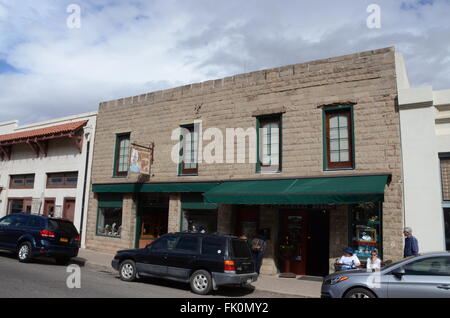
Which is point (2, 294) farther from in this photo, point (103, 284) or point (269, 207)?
point (269, 207)

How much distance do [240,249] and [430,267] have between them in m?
4.59

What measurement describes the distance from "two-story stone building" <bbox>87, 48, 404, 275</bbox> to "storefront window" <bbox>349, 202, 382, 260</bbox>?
30mm

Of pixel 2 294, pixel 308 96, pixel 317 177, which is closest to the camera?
pixel 2 294

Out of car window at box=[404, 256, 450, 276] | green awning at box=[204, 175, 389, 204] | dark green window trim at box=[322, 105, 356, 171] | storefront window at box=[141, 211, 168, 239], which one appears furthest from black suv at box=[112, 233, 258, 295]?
storefront window at box=[141, 211, 168, 239]

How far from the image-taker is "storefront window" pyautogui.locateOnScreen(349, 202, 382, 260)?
1167cm

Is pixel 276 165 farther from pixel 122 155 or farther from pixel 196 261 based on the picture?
pixel 122 155

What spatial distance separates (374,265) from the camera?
9.93m

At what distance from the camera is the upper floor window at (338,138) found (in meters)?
12.6

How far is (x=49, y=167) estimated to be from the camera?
69.0 feet

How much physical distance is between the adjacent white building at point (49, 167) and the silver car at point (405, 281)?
14.5 m

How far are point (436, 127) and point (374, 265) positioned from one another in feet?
15.1

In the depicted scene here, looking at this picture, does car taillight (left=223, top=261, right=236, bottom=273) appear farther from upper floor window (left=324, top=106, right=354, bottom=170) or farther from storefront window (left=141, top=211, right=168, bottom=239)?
storefront window (left=141, top=211, right=168, bottom=239)

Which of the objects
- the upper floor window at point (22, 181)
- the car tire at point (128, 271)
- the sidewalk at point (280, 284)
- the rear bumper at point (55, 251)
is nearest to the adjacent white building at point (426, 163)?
the sidewalk at point (280, 284)
